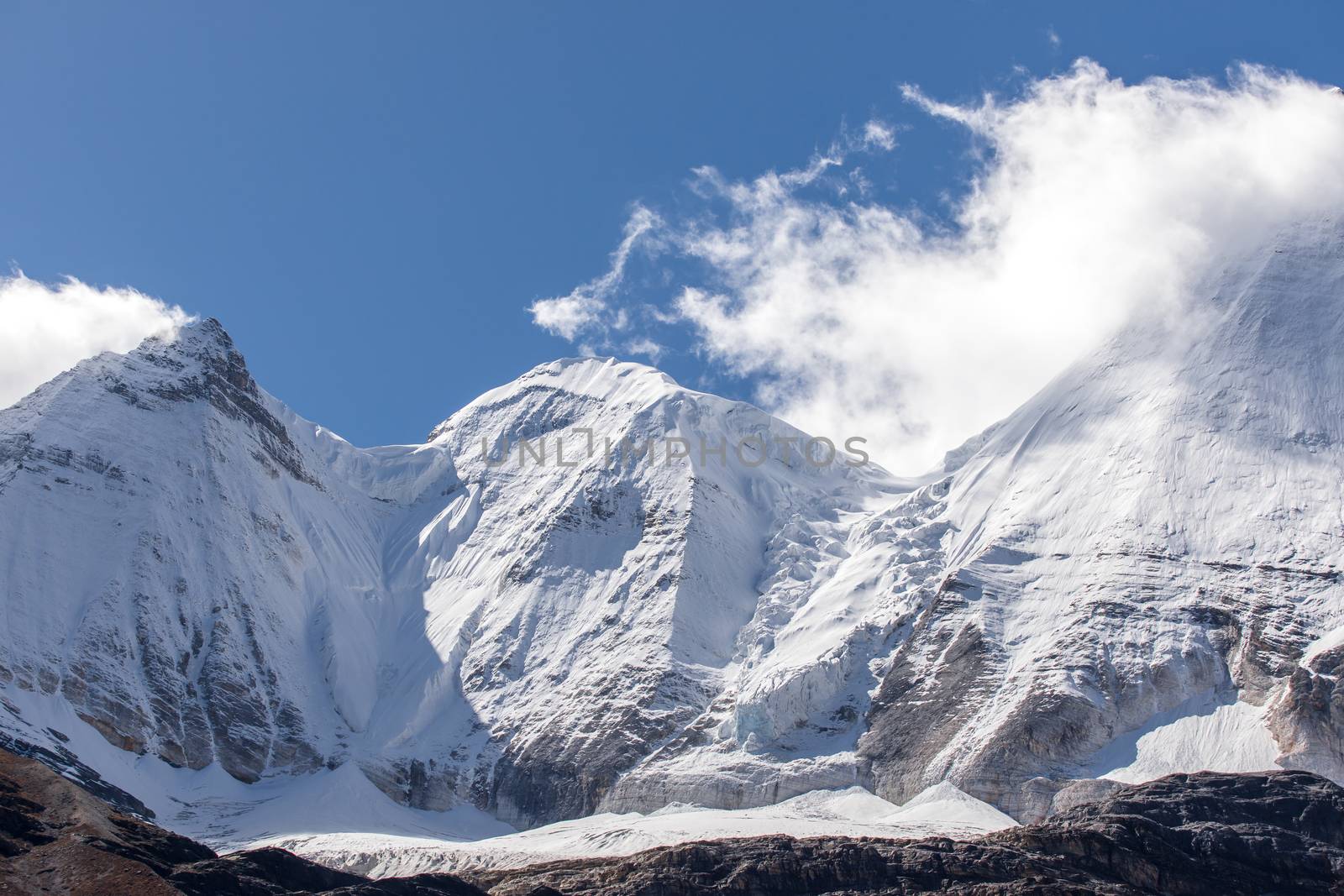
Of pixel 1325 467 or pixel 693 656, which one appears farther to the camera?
pixel 693 656

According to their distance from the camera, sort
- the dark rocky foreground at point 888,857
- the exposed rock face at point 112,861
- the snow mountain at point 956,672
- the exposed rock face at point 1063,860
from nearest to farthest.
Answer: the exposed rock face at point 112,861, the dark rocky foreground at point 888,857, the exposed rock face at point 1063,860, the snow mountain at point 956,672

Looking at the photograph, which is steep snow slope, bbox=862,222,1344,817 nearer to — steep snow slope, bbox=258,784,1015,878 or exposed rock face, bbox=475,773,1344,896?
steep snow slope, bbox=258,784,1015,878

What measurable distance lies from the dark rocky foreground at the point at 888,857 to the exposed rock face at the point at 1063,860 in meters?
0.13

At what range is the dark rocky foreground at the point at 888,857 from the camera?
12088cm

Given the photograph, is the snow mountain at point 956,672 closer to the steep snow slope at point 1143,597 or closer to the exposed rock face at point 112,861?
the steep snow slope at point 1143,597

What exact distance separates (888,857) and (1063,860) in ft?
41.0

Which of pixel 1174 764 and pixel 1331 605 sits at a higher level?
pixel 1331 605

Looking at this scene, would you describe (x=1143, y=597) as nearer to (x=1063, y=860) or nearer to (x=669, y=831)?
(x=1063, y=860)

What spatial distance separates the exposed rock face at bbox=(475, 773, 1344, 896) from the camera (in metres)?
126

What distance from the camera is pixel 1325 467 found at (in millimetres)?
181625

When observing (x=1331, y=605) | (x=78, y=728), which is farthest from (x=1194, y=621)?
(x=78, y=728)

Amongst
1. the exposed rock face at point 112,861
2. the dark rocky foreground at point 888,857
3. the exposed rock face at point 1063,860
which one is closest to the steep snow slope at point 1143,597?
the exposed rock face at point 1063,860

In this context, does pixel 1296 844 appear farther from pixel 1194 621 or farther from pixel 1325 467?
pixel 1325 467

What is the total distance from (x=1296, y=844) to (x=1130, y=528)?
5344 cm
